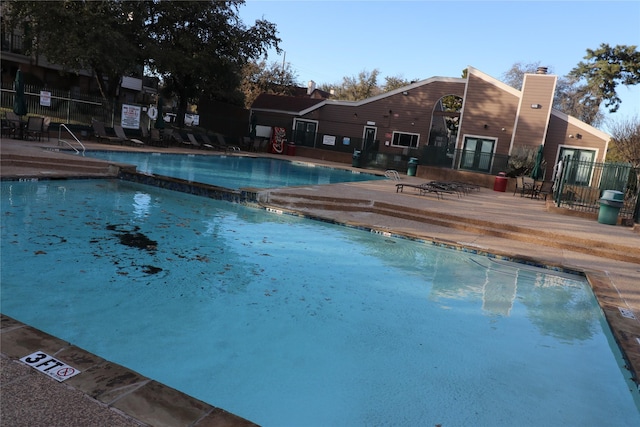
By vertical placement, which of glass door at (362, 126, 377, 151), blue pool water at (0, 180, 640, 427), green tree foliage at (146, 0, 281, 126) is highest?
green tree foliage at (146, 0, 281, 126)

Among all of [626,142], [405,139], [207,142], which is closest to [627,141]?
[626,142]

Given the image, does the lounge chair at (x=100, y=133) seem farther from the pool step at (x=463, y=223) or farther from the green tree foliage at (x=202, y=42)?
the pool step at (x=463, y=223)

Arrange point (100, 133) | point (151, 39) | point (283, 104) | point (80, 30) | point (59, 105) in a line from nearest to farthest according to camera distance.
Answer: point (100, 133)
point (59, 105)
point (80, 30)
point (151, 39)
point (283, 104)

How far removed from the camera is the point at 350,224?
9266mm

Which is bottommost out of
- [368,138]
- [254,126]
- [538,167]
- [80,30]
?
[538,167]

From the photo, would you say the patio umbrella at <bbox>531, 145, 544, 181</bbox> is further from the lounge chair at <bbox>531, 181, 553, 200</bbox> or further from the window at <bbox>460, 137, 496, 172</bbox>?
the window at <bbox>460, 137, 496, 172</bbox>

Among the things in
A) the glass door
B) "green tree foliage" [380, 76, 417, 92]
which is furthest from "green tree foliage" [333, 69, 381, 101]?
the glass door

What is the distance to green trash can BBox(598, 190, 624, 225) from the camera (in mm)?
11422

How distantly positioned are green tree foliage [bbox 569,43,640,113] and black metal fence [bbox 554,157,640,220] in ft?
41.5

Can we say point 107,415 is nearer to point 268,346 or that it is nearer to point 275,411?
point 275,411

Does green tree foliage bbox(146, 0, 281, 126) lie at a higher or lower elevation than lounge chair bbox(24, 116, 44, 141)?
higher

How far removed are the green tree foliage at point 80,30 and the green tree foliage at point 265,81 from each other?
20913mm

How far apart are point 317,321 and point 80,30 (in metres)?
→ 21.1

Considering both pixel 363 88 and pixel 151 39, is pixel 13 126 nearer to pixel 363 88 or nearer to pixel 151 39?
pixel 151 39
